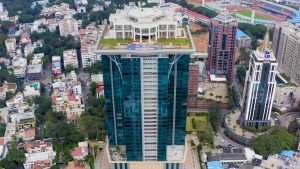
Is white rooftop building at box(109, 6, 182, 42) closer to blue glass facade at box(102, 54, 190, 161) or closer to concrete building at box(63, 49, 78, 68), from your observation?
blue glass facade at box(102, 54, 190, 161)

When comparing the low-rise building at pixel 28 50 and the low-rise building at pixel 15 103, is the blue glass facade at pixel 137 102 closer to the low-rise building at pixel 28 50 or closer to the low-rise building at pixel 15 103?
the low-rise building at pixel 15 103

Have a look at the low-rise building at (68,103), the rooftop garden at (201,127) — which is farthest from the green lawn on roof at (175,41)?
the low-rise building at (68,103)

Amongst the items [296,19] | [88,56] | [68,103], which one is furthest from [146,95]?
[296,19]

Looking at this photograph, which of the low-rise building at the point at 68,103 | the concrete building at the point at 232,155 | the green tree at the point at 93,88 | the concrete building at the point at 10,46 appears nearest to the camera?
the concrete building at the point at 232,155

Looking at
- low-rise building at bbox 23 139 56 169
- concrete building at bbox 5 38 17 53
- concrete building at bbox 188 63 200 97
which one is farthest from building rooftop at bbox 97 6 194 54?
concrete building at bbox 5 38 17 53

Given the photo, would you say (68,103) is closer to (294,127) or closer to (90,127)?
(90,127)

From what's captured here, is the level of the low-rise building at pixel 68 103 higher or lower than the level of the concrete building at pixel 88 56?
lower

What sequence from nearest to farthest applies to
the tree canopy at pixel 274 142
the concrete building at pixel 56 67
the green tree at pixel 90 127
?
the tree canopy at pixel 274 142, the green tree at pixel 90 127, the concrete building at pixel 56 67
